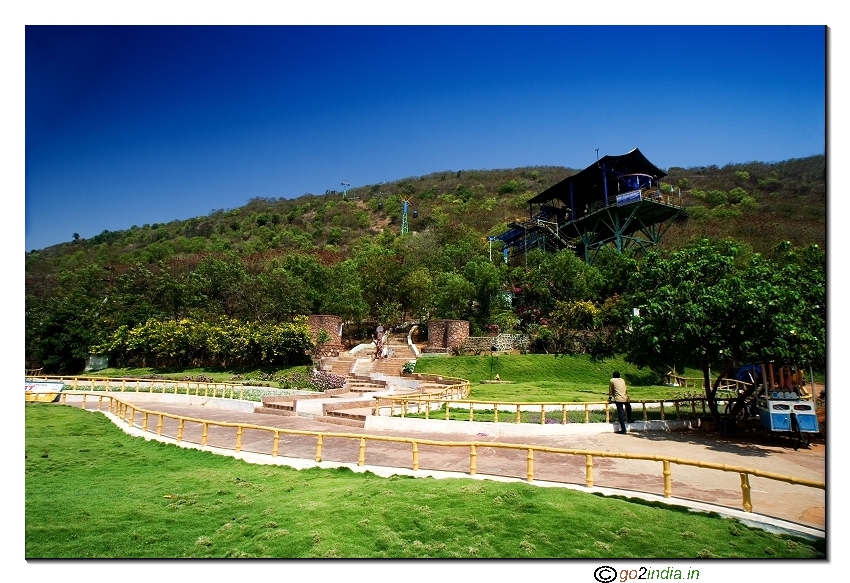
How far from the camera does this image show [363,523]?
18.2 ft

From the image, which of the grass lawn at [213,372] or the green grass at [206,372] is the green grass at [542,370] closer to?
the grass lawn at [213,372]

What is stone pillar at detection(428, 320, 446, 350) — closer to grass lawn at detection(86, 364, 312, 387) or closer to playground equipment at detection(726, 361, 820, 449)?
grass lawn at detection(86, 364, 312, 387)

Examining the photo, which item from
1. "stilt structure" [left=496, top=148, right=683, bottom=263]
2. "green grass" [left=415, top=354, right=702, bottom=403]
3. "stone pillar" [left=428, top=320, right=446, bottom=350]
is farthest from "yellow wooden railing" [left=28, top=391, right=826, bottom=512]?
"stilt structure" [left=496, top=148, right=683, bottom=263]

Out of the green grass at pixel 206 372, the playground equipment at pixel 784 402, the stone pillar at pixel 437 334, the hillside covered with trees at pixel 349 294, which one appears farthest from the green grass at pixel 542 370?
the playground equipment at pixel 784 402

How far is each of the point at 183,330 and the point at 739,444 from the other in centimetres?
2984

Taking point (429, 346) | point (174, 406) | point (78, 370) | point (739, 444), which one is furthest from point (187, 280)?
point (739, 444)

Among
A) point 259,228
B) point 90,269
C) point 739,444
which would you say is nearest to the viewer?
point 739,444

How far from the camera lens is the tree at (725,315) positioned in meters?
10.6

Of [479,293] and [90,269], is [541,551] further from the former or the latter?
[90,269]

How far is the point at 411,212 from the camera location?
3666 inches

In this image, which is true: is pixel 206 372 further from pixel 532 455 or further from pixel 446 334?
pixel 532 455

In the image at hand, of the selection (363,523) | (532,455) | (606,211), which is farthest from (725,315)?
(606,211)

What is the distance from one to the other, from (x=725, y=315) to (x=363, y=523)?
9.80 metres

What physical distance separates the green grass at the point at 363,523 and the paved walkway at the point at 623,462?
0.59 metres
